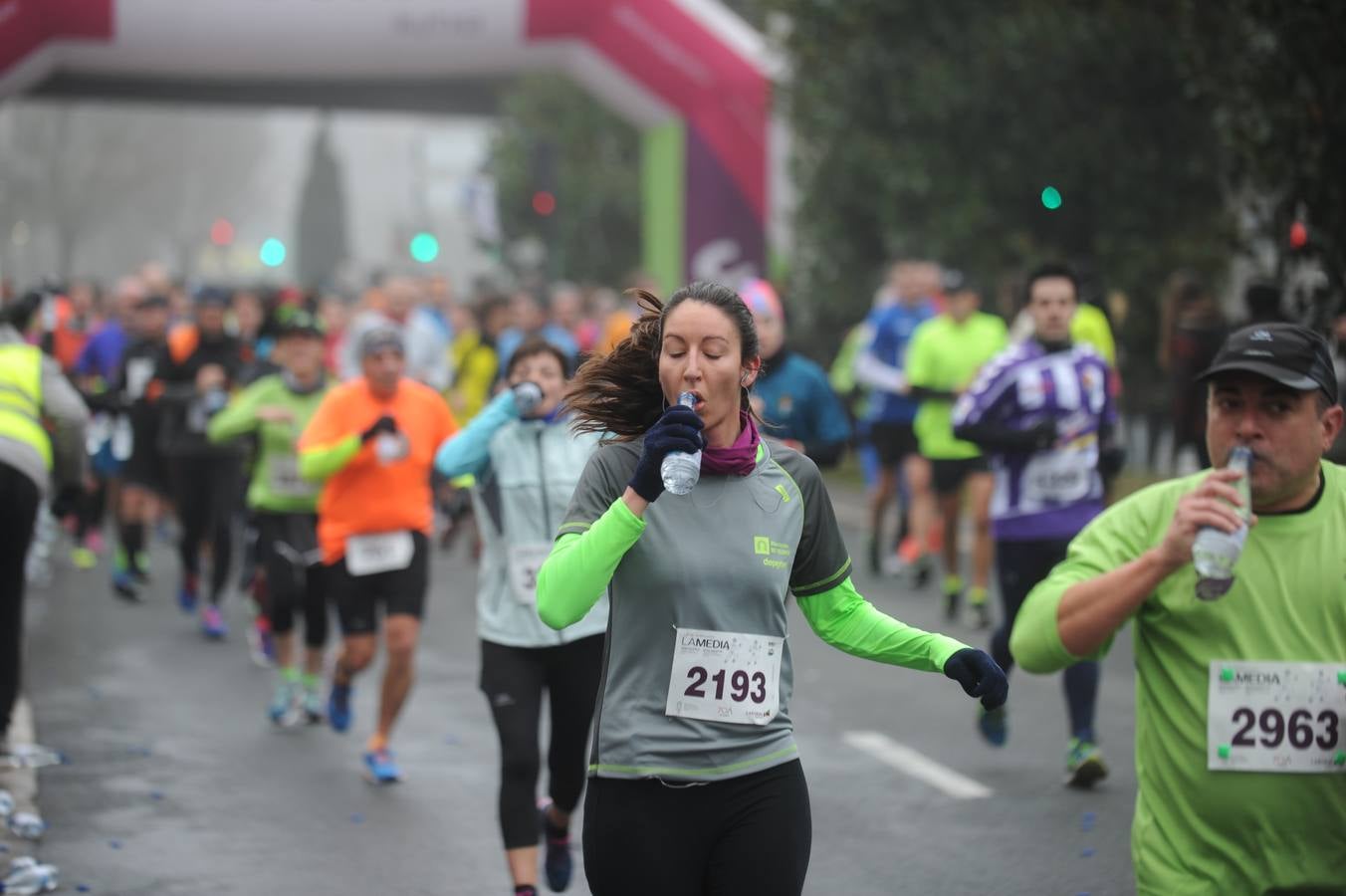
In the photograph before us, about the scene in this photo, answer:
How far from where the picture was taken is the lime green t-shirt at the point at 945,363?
541 inches

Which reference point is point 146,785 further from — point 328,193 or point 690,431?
point 328,193

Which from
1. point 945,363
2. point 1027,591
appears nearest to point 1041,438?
point 1027,591

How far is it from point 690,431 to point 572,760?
294cm

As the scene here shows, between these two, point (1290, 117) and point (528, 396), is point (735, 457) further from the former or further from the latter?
point (1290, 117)

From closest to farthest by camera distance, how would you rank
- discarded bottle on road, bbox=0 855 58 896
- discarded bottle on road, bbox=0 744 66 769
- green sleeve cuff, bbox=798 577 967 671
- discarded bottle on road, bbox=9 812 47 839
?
green sleeve cuff, bbox=798 577 967 671 < discarded bottle on road, bbox=0 855 58 896 < discarded bottle on road, bbox=9 812 47 839 < discarded bottle on road, bbox=0 744 66 769

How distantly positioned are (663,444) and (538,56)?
20.8m

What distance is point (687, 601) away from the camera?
12.7 ft

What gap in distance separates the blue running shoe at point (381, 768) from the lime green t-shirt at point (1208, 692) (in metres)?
5.07

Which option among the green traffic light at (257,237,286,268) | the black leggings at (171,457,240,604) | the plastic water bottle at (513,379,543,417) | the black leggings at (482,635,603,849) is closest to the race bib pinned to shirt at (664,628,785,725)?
the black leggings at (482,635,603,849)

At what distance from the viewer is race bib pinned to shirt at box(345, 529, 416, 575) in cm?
834

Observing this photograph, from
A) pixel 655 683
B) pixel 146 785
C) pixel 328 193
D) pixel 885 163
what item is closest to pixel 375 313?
pixel 885 163

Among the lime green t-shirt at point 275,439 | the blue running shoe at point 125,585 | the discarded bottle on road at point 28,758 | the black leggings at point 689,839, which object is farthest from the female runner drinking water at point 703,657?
the blue running shoe at point 125,585

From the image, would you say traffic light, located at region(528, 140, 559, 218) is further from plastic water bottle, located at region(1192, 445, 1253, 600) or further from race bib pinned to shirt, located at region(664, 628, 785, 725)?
plastic water bottle, located at region(1192, 445, 1253, 600)

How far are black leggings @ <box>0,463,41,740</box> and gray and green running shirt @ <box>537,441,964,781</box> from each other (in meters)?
4.29
